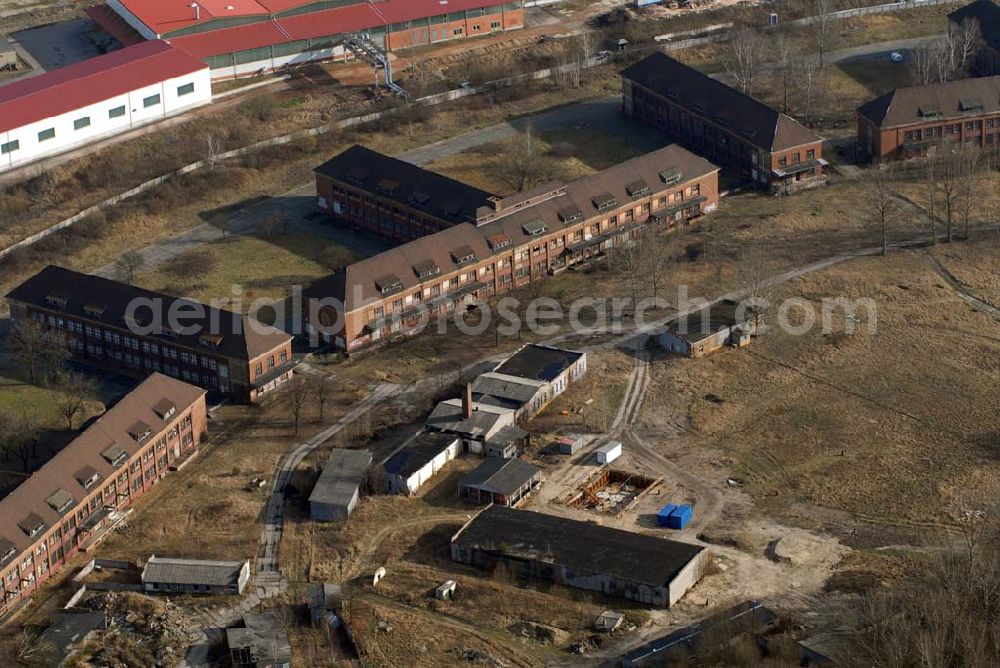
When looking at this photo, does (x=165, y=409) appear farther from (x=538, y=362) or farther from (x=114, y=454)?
(x=538, y=362)

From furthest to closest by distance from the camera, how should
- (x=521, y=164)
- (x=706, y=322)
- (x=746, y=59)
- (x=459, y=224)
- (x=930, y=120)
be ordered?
(x=746, y=59) → (x=930, y=120) → (x=521, y=164) → (x=459, y=224) → (x=706, y=322)

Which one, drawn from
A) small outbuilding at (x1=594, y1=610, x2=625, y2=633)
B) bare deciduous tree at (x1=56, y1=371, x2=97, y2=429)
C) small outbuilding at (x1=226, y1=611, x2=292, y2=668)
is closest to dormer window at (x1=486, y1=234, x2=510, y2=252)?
bare deciduous tree at (x1=56, y1=371, x2=97, y2=429)

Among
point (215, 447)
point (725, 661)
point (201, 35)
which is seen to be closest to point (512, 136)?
point (201, 35)

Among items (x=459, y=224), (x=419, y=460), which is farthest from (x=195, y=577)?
(x=459, y=224)

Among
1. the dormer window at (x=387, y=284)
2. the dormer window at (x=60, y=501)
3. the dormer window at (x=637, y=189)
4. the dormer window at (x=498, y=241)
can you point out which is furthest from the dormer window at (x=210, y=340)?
the dormer window at (x=637, y=189)

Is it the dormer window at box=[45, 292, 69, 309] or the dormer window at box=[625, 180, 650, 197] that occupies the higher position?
the dormer window at box=[625, 180, 650, 197]

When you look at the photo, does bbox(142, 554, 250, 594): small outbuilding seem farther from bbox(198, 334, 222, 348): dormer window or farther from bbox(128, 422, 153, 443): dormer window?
bbox(198, 334, 222, 348): dormer window

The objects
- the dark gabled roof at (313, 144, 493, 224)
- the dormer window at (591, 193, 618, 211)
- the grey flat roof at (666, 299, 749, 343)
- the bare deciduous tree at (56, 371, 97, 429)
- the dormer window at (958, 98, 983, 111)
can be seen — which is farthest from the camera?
the dormer window at (958, 98, 983, 111)
